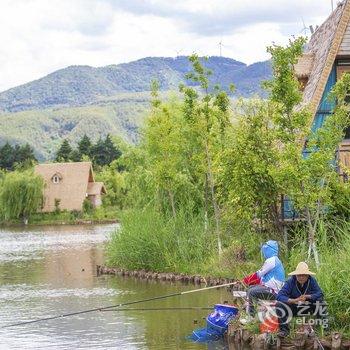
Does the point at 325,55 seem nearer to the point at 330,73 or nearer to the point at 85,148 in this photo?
the point at 330,73

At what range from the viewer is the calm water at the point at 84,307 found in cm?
1672

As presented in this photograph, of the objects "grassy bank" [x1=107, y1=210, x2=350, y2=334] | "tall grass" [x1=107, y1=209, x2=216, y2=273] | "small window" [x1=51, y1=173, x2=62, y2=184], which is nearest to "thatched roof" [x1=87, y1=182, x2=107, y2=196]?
"small window" [x1=51, y1=173, x2=62, y2=184]

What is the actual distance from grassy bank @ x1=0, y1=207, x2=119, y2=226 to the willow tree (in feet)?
2.64

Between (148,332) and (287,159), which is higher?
(287,159)

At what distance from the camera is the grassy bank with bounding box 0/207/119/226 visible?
82500 millimetres

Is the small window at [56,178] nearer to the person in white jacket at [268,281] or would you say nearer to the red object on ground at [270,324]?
the person in white jacket at [268,281]

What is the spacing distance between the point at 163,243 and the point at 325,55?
26.1ft

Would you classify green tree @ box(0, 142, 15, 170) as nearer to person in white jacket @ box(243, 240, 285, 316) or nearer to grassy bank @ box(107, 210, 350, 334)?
grassy bank @ box(107, 210, 350, 334)

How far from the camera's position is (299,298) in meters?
14.2

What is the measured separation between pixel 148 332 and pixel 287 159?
5.11 m

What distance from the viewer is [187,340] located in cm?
1642

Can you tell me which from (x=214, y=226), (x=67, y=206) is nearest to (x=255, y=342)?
(x=214, y=226)

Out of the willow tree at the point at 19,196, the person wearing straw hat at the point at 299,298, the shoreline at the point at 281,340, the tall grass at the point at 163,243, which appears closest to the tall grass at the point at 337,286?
the person wearing straw hat at the point at 299,298

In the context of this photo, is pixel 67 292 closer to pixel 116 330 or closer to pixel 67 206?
pixel 116 330
